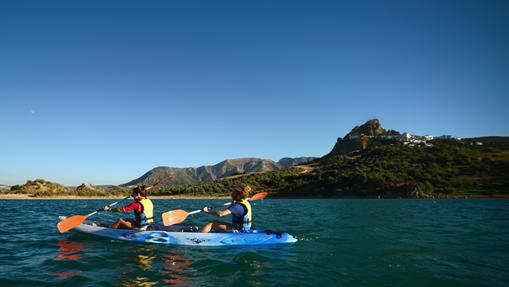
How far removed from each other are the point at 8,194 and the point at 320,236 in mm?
93728

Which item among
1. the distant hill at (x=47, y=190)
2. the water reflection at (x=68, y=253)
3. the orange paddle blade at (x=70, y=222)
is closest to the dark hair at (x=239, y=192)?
the water reflection at (x=68, y=253)

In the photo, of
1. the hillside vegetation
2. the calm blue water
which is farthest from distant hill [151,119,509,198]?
the calm blue water

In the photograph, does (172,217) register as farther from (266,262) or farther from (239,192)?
(266,262)

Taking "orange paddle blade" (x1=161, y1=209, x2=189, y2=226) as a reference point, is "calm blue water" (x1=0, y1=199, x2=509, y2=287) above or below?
below

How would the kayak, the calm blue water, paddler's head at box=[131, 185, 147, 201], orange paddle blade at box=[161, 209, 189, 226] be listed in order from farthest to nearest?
1. orange paddle blade at box=[161, 209, 189, 226]
2. paddler's head at box=[131, 185, 147, 201]
3. the kayak
4. the calm blue water

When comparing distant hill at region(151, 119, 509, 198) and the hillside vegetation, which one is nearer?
distant hill at region(151, 119, 509, 198)

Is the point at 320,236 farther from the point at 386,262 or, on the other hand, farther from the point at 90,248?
the point at 90,248

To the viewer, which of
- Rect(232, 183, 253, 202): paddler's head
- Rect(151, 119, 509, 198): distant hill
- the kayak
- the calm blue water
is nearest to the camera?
the calm blue water

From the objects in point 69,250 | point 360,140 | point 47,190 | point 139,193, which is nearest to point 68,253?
point 69,250

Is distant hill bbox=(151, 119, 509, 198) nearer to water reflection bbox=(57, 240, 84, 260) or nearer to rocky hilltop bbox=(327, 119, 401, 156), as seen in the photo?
rocky hilltop bbox=(327, 119, 401, 156)

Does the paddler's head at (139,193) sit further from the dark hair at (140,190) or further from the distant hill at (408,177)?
the distant hill at (408,177)

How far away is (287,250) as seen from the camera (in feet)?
42.3

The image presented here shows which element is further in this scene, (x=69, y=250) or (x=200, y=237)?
(x=200, y=237)

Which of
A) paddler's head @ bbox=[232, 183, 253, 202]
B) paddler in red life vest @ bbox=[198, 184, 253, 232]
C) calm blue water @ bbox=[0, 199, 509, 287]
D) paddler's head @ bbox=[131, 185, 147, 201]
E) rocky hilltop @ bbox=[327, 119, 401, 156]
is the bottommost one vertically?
calm blue water @ bbox=[0, 199, 509, 287]
